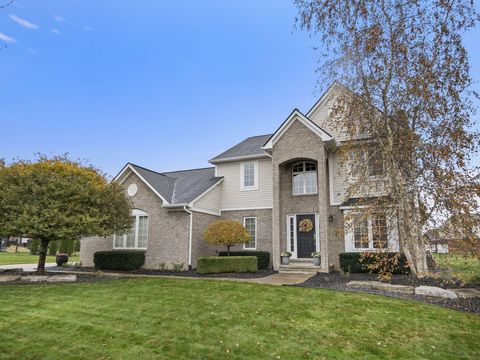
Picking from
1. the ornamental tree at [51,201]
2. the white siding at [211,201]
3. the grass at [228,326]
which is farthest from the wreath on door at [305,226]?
the ornamental tree at [51,201]

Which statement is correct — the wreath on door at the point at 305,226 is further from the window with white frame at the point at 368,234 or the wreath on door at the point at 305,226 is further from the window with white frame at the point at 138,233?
the window with white frame at the point at 138,233

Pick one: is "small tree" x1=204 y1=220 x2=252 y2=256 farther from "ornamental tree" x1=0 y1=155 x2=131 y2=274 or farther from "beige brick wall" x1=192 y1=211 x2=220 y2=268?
"ornamental tree" x1=0 y1=155 x2=131 y2=274

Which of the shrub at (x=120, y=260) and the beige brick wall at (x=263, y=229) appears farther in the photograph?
the beige brick wall at (x=263, y=229)

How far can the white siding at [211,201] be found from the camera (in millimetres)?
17094

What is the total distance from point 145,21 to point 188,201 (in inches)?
330

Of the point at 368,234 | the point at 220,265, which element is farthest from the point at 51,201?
the point at 368,234

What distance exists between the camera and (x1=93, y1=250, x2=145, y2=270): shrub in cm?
1595

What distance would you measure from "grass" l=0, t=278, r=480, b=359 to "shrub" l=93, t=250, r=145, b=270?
6473 mm

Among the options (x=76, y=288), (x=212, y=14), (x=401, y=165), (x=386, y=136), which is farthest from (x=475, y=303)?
(x=212, y=14)

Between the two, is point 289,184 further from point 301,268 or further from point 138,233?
point 138,233

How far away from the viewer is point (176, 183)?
20.5 m

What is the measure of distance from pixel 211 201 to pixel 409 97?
11184 millimetres

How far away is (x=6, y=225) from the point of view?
11969 millimetres

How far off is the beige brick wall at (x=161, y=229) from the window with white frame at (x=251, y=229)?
3647 millimetres
